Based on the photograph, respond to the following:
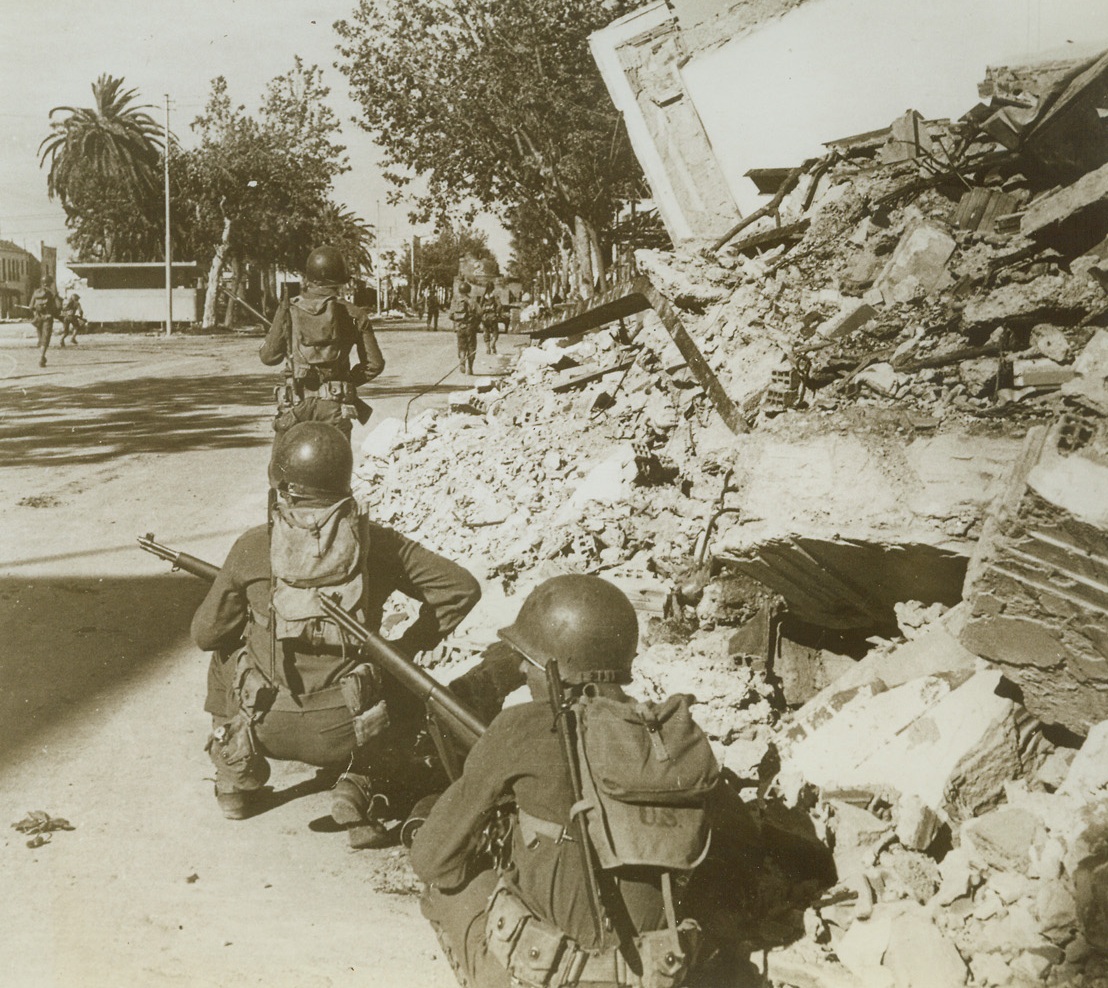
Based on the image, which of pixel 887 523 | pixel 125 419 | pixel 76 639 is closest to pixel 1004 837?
pixel 887 523

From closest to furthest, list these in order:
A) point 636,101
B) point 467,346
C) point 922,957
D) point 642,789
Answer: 1. point 642,789
2. point 922,957
3. point 636,101
4. point 467,346

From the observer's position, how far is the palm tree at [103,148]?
2407 centimetres

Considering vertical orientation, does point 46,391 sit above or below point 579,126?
below

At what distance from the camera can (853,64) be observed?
7762 millimetres

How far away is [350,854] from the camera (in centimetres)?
349

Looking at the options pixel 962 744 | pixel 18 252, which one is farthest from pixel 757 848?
pixel 18 252

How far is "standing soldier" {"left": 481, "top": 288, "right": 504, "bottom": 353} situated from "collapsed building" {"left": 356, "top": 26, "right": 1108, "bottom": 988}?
1184 cm

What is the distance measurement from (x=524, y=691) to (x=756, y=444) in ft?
4.76

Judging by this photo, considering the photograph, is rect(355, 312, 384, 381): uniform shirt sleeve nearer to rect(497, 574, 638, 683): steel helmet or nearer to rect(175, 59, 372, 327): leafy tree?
rect(497, 574, 638, 683): steel helmet

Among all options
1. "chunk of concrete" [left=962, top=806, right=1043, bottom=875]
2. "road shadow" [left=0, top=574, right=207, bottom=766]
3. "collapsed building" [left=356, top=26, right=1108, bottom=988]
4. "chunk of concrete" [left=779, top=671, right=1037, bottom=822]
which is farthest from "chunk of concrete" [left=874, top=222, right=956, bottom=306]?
"road shadow" [left=0, top=574, right=207, bottom=766]

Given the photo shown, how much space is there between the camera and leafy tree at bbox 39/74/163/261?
970 inches

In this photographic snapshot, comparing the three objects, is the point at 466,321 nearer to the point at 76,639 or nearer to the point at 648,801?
the point at 76,639

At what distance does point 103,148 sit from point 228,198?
344 inches

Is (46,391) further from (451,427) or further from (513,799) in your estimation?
(513,799)
